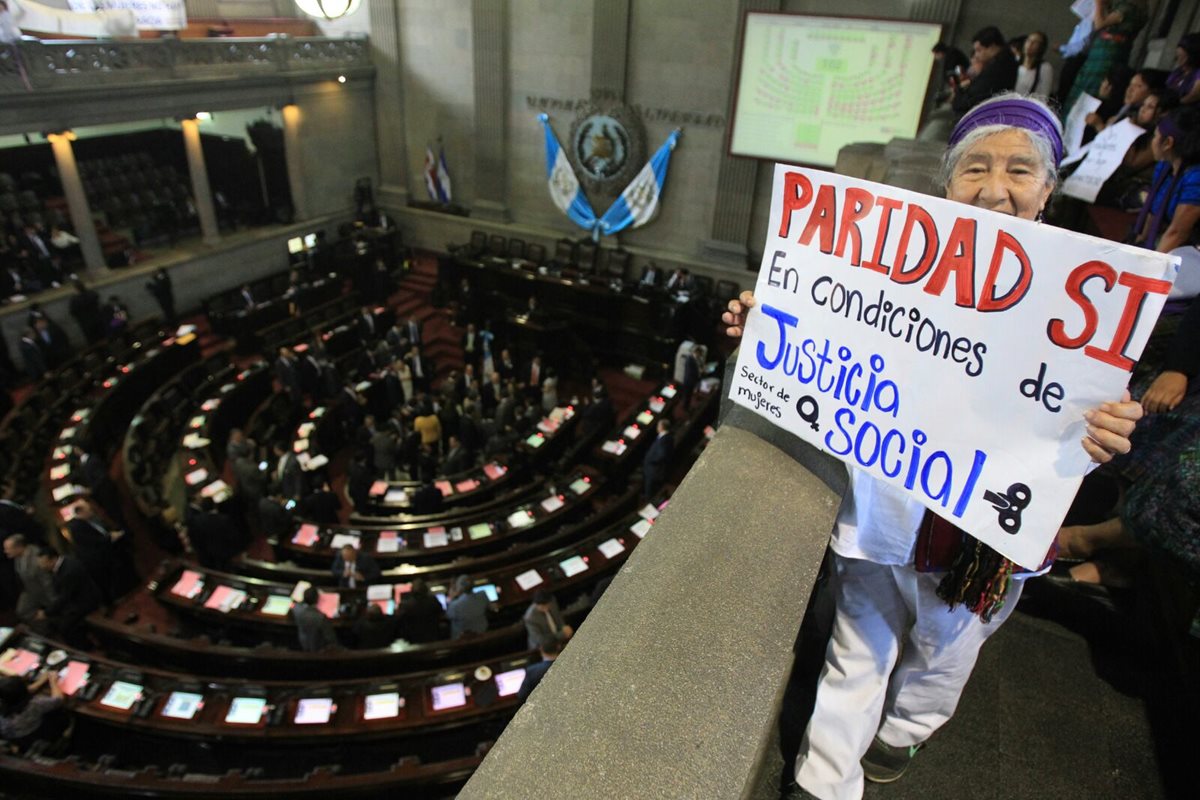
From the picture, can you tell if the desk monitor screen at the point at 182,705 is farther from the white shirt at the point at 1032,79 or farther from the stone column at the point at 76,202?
the stone column at the point at 76,202

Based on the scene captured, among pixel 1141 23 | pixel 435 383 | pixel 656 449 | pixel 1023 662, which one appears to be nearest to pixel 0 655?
pixel 656 449

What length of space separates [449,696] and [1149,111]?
6794 mm

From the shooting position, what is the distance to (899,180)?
4.02 metres

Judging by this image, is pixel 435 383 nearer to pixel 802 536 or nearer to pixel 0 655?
pixel 0 655

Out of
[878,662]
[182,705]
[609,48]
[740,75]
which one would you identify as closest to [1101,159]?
[878,662]

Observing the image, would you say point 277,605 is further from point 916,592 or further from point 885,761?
point 916,592

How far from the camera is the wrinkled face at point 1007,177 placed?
191cm

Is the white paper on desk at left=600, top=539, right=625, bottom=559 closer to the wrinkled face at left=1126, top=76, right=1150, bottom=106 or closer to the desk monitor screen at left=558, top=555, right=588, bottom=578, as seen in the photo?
the desk monitor screen at left=558, top=555, right=588, bottom=578

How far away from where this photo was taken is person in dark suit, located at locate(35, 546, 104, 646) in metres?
6.86

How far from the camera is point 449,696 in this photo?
5.81m

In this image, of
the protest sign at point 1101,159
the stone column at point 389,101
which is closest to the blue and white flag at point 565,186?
the stone column at point 389,101

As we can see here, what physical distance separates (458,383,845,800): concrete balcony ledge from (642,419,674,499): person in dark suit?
23.1 feet

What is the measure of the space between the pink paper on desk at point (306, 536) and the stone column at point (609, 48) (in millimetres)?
12556

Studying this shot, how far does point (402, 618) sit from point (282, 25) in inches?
773
